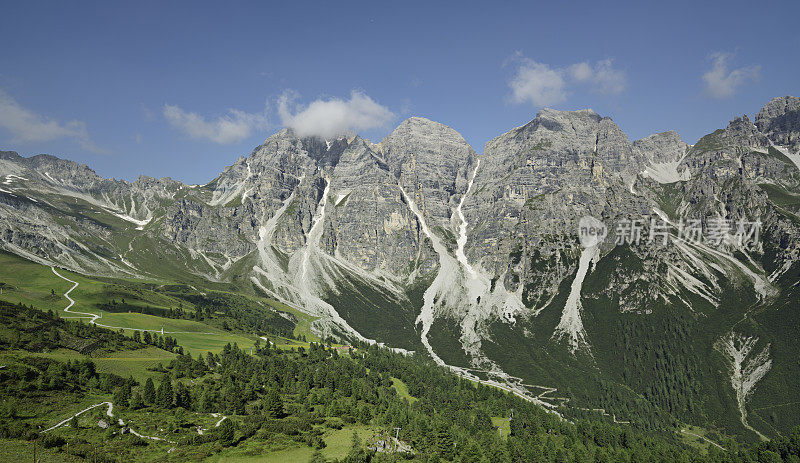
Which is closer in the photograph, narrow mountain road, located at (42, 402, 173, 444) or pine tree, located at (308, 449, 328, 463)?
narrow mountain road, located at (42, 402, 173, 444)

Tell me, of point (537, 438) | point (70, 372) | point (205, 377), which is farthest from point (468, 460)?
point (70, 372)

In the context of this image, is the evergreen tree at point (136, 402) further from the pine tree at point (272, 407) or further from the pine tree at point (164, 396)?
the pine tree at point (272, 407)

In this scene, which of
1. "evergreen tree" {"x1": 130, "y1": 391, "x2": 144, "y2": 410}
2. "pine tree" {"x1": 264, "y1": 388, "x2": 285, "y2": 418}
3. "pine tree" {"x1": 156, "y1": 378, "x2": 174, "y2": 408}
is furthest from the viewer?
"pine tree" {"x1": 264, "y1": 388, "x2": 285, "y2": 418}

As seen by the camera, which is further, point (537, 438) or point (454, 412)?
point (454, 412)

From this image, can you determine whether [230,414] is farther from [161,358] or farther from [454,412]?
[454,412]

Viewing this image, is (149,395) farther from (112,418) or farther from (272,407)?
(272,407)

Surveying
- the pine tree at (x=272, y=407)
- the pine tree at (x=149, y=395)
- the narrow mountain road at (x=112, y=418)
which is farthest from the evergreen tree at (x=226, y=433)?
the pine tree at (x=272, y=407)

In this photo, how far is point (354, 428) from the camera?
389 ft

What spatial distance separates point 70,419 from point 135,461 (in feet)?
64.1

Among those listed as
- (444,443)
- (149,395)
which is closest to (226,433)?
(149,395)

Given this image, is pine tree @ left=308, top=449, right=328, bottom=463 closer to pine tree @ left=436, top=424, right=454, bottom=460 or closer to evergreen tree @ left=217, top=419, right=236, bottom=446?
evergreen tree @ left=217, top=419, right=236, bottom=446

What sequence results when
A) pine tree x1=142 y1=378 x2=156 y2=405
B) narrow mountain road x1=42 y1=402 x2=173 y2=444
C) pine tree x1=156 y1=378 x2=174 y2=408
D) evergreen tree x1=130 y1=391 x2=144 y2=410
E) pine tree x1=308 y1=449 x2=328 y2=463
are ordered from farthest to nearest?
1. pine tree x1=156 y1=378 x2=174 y2=408
2. pine tree x1=142 y1=378 x2=156 y2=405
3. evergreen tree x1=130 y1=391 x2=144 y2=410
4. pine tree x1=308 y1=449 x2=328 y2=463
5. narrow mountain road x1=42 y1=402 x2=173 y2=444

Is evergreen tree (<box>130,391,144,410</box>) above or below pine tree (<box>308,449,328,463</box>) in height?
above

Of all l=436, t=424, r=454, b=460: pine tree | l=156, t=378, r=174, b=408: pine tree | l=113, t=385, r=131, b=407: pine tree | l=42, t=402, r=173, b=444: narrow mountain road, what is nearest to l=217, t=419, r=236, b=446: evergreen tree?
l=42, t=402, r=173, b=444: narrow mountain road
